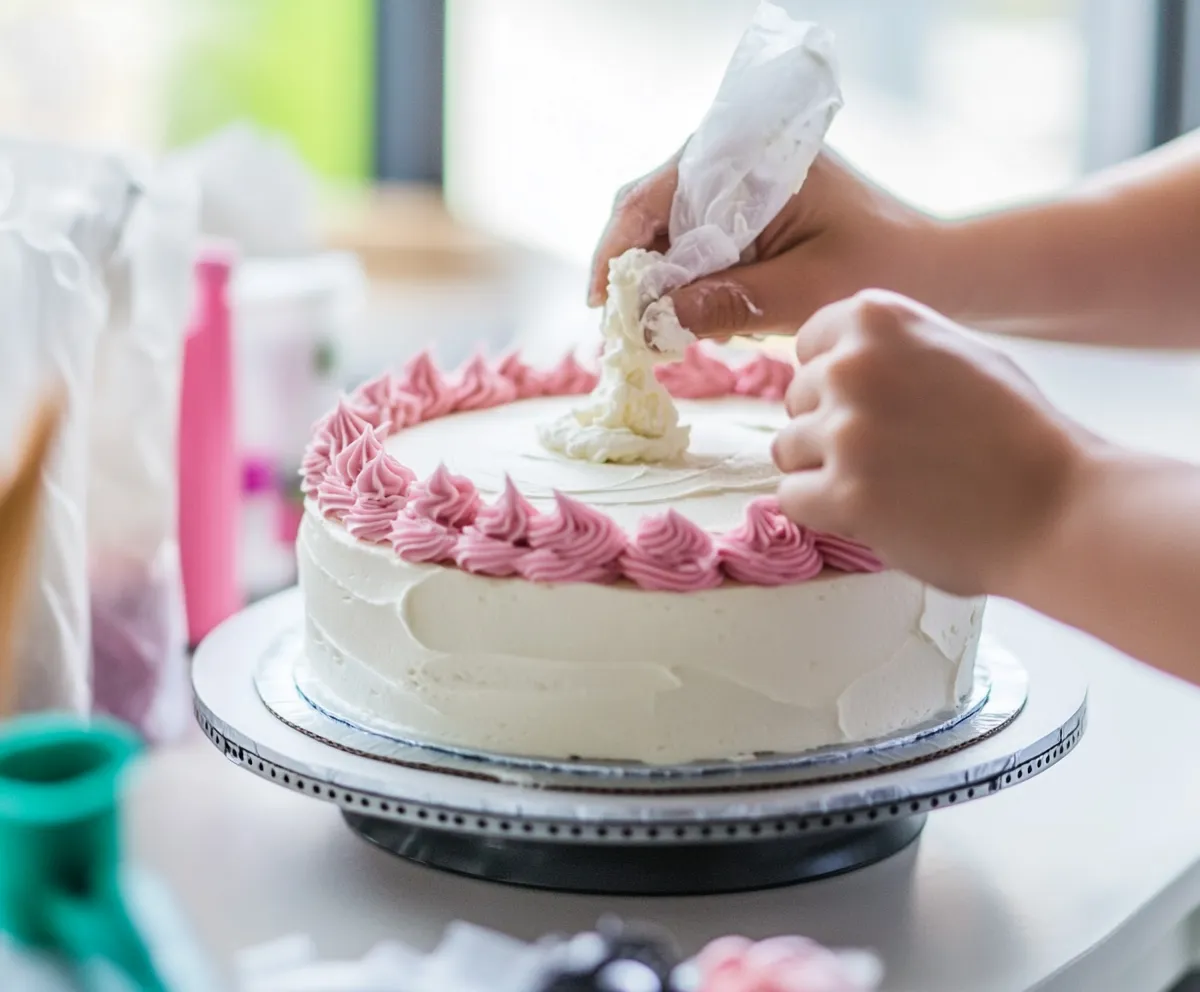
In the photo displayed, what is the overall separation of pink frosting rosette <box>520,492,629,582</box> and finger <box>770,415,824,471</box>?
0.43 feet

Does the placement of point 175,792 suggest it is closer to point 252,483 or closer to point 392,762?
point 392,762

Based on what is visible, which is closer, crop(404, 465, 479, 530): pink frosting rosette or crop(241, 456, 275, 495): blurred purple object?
crop(404, 465, 479, 530): pink frosting rosette

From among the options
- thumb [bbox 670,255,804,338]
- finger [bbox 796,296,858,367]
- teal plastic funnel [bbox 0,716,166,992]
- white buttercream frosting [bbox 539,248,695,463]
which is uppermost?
finger [bbox 796,296,858,367]

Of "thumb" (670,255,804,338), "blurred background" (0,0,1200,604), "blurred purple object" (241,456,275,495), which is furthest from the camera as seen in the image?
"blurred background" (0,0,1200,604)

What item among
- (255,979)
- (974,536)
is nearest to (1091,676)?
(974,536)

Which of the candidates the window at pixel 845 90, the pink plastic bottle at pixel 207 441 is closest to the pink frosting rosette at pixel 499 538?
the pink plastic bottle at pixel 207 441

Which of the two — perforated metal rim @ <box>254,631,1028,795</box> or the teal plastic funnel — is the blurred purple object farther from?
the teal plastic funnel

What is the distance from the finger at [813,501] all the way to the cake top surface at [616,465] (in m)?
0.17

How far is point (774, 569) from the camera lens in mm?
1043

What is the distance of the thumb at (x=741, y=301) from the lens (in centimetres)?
123

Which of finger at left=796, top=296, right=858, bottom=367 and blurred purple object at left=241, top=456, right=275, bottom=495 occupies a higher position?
finger at left=796, top=296, right=858, bottom=367

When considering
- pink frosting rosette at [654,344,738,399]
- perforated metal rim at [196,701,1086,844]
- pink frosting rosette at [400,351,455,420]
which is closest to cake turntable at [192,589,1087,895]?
perforated metal rim at [196,701,1086,844]

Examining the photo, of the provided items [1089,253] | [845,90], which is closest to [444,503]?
[1089,253]

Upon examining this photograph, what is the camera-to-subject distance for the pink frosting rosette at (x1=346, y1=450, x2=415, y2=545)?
3.63 feet
